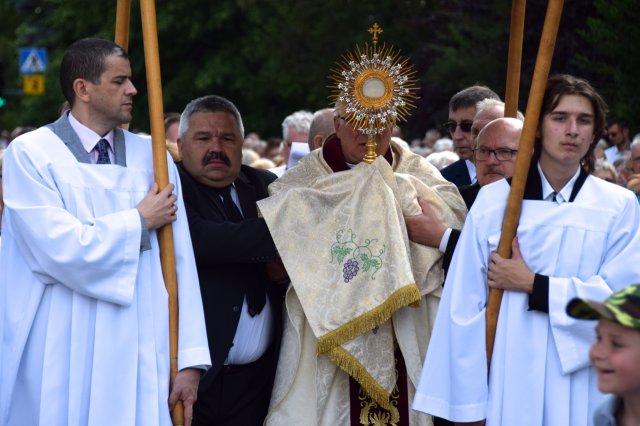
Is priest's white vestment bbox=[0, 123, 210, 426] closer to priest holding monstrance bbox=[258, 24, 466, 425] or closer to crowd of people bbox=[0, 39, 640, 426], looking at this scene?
crowd of people bbox=[0, 39, 640, 426]

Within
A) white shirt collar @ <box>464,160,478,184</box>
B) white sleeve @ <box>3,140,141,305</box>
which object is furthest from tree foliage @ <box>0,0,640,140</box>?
white sleeve @ <box>3,140,141,305</box>

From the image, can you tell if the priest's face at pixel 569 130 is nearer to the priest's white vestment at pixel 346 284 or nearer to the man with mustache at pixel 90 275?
the priest's white vestment at pixel 346 284

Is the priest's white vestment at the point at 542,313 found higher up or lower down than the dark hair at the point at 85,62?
lower down

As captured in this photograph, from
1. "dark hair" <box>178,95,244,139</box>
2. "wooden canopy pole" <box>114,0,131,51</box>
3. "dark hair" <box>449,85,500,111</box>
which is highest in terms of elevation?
"wooden canopy pole" <box>114,0,131,51</box>

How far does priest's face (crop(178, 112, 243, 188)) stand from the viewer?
213 inches

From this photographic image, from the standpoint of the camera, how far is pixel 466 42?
55.4ft

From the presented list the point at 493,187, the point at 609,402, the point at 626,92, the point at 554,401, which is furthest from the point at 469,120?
the point at 626,92

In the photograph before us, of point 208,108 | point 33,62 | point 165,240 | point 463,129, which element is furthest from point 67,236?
point 33,62

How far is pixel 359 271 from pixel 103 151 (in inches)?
45.9

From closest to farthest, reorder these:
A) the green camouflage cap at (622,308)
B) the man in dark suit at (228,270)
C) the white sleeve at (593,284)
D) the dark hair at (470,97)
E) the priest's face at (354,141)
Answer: the green camouflage cap at (622,308) < the white sleeve at (593,284) < the man in dark suit at (228,270) < the priest's face at (354,141) < the dark hair at (470,97)

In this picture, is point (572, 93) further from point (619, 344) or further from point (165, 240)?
point (165, 240)

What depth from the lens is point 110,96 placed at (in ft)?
15.7

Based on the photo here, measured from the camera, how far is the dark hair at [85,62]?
479 cm

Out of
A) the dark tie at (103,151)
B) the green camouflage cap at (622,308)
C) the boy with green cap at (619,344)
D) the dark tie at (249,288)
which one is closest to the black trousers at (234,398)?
the dark tie at (249,288)
